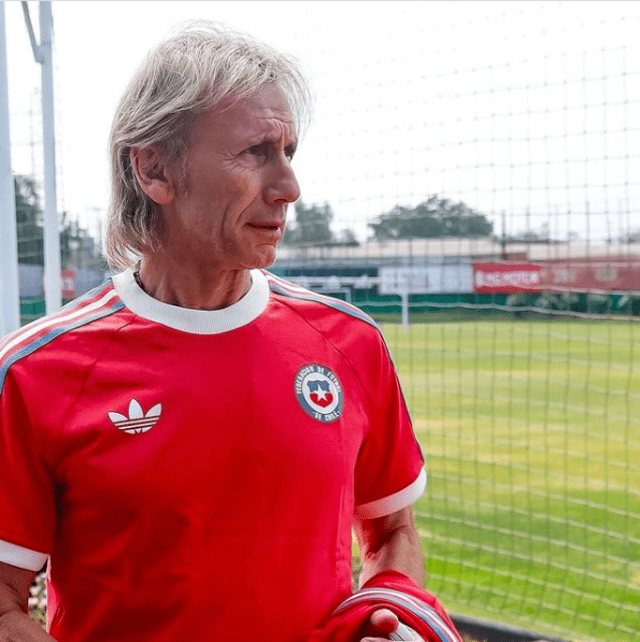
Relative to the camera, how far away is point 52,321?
5.27 feet

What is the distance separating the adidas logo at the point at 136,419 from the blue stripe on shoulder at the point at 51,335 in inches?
6.7

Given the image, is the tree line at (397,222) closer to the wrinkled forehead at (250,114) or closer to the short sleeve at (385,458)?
the short sleeve at (385,458)

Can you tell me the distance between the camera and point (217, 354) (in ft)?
5.19

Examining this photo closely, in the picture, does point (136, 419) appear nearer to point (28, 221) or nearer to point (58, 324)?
point (58, 324)

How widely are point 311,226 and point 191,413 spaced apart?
539cm

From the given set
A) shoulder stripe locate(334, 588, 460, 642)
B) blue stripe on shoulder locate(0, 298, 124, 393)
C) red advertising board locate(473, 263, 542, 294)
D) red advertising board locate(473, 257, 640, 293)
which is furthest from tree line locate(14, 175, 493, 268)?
shoulder stripe locate(334, 588, 460, 642)

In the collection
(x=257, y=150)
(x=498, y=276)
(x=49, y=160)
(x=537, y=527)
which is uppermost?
(x=49, y=160)

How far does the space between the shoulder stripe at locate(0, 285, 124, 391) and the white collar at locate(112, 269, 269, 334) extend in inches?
1.1

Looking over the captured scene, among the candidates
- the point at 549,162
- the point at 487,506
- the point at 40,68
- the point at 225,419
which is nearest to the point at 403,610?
the point at 225,419

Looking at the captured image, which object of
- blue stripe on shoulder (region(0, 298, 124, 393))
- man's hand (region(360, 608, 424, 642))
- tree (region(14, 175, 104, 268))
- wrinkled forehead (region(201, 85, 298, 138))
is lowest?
man's hand (region(360, 608, 424, 642))

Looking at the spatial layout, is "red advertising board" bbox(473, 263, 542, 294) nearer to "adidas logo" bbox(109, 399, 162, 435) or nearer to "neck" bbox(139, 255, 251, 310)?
"neck" bbox(139, 255, 251, 310)

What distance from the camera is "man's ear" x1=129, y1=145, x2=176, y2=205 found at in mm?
1600

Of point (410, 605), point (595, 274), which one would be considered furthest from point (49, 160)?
point (595, 274)

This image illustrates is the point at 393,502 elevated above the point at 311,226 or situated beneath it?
situated beneath
